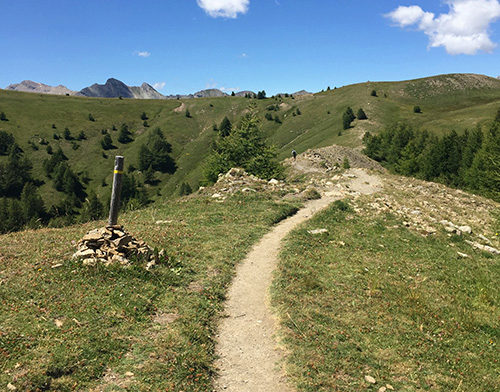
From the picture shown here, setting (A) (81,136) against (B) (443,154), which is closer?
(B) (443,154)

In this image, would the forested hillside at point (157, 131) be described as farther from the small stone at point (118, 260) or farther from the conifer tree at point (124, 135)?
the small stone at point (118, 260)

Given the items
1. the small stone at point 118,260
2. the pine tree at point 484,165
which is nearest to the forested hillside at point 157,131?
the pine tree at point 484,165

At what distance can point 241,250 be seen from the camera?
17547 mm

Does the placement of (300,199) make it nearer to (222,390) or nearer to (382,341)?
(382,341)

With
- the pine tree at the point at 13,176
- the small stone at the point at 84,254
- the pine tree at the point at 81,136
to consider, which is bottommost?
the pine tree at the point at 13,176

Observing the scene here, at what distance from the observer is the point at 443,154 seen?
74625mm

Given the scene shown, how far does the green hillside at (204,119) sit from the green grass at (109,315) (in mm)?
96102

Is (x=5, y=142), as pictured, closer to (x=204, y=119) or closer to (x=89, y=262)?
(x=204, y=119)

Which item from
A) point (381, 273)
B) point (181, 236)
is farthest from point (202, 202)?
point (381, 273)

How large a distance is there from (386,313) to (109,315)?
33.6 feet

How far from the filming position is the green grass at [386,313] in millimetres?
9180

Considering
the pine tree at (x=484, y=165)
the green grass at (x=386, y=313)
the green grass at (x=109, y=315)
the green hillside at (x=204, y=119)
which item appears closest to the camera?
the green grass at (x=109, y=315)

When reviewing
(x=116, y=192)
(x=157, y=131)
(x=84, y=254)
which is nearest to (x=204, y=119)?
(x=157, y=131)

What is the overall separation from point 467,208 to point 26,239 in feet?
128
